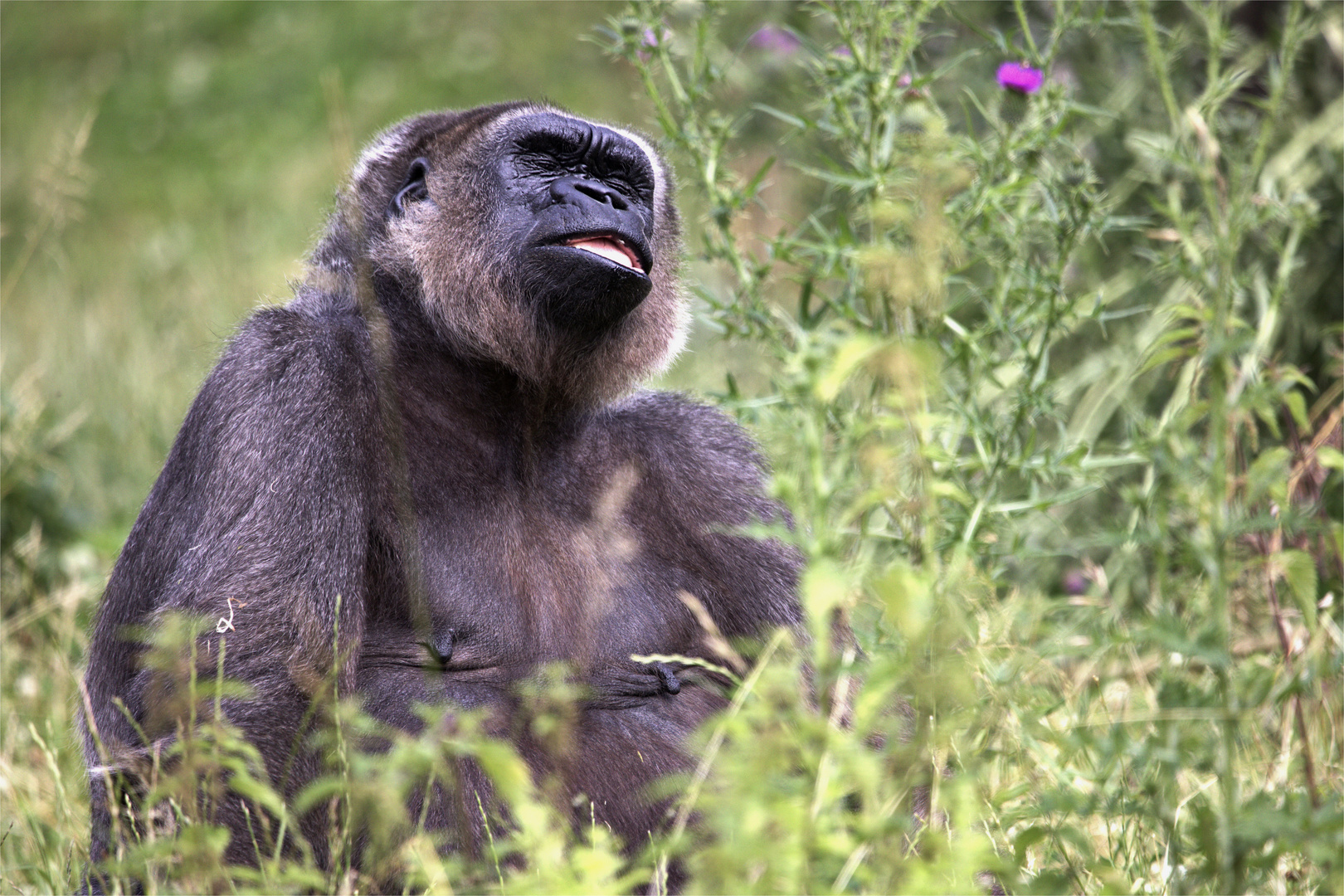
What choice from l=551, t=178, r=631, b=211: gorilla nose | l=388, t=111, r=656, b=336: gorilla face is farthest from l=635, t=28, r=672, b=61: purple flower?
l=551, t=178, r=631, b=211: gorilla nose

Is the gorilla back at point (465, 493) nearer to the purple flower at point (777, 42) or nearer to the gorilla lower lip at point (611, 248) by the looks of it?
the gorilla lower lip at point (611, 248)

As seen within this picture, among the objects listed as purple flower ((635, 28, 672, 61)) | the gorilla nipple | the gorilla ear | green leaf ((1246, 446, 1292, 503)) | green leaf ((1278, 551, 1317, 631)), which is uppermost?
purple flower ((635, 28, 672, 61))

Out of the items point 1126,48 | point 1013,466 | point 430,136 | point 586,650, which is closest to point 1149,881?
point 1013,466

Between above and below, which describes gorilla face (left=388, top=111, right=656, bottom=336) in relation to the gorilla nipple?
above

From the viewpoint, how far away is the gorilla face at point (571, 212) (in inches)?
144

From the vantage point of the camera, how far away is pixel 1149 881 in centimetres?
301

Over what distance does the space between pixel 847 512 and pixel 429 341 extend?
1.99 metres

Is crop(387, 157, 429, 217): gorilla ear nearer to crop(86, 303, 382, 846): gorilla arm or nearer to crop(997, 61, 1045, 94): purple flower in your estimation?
crop(86, 303, 382, 846): gorilla arm

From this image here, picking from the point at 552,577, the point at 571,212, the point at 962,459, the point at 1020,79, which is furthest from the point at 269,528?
the point at 1020,79

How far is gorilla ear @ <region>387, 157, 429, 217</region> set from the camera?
12.9ft

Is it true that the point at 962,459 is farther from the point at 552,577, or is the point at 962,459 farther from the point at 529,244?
the point at 529,244

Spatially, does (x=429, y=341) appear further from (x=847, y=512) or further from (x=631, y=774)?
(x=847, y=512)

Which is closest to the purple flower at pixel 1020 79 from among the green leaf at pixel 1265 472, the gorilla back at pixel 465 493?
the gorilla back at pixel 465 493

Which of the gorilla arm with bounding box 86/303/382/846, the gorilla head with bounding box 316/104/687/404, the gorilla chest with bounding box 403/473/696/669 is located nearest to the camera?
the gorilla arm with bounding box 86/303/382/846
